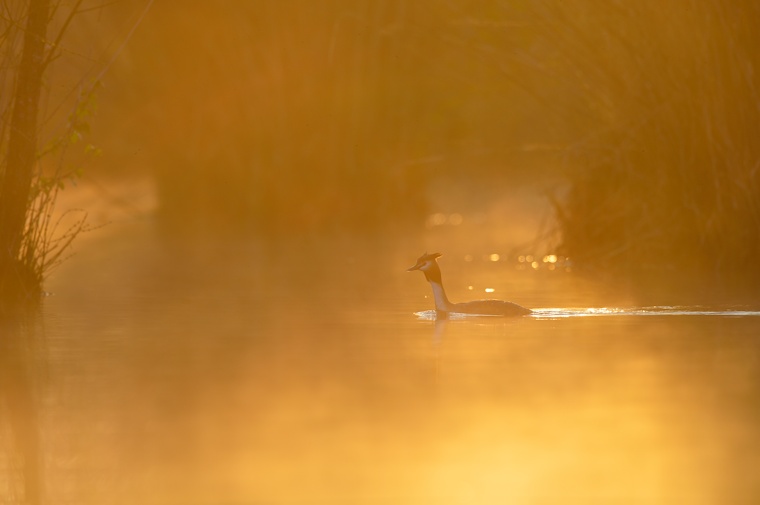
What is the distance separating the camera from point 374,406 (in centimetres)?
619

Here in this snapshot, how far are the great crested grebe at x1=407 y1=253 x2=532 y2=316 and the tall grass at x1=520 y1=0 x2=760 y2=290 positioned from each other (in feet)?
9.64

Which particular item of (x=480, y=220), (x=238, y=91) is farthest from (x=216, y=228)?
(x=480, y=220)

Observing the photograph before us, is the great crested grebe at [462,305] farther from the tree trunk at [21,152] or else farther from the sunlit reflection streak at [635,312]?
the tree trunk at [21,152]

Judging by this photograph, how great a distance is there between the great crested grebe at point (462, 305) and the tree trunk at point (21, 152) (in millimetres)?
2883

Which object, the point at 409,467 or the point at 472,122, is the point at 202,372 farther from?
the point at 472,122

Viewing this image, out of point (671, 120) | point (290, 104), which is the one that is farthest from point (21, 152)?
point (290, 104)

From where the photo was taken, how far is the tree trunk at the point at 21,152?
1076cm

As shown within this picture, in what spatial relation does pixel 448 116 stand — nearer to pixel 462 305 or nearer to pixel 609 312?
pixel 462 305

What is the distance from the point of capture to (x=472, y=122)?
2011 centimetres

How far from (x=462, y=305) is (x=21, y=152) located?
11.2 ft

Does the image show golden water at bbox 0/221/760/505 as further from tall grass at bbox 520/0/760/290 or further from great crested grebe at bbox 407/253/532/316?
tall grass at bbox 520/0/760/290

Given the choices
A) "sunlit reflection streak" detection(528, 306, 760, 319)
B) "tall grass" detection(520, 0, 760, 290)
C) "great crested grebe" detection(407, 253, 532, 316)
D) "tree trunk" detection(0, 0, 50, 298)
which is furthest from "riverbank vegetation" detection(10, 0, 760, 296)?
"tree trunk" detection(0, 0, 50, 298)

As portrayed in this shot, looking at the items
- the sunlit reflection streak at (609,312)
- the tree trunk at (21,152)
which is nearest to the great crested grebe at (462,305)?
the sunlit reflection streak at (609,312)

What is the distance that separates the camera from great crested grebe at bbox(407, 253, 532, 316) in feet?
33.7
